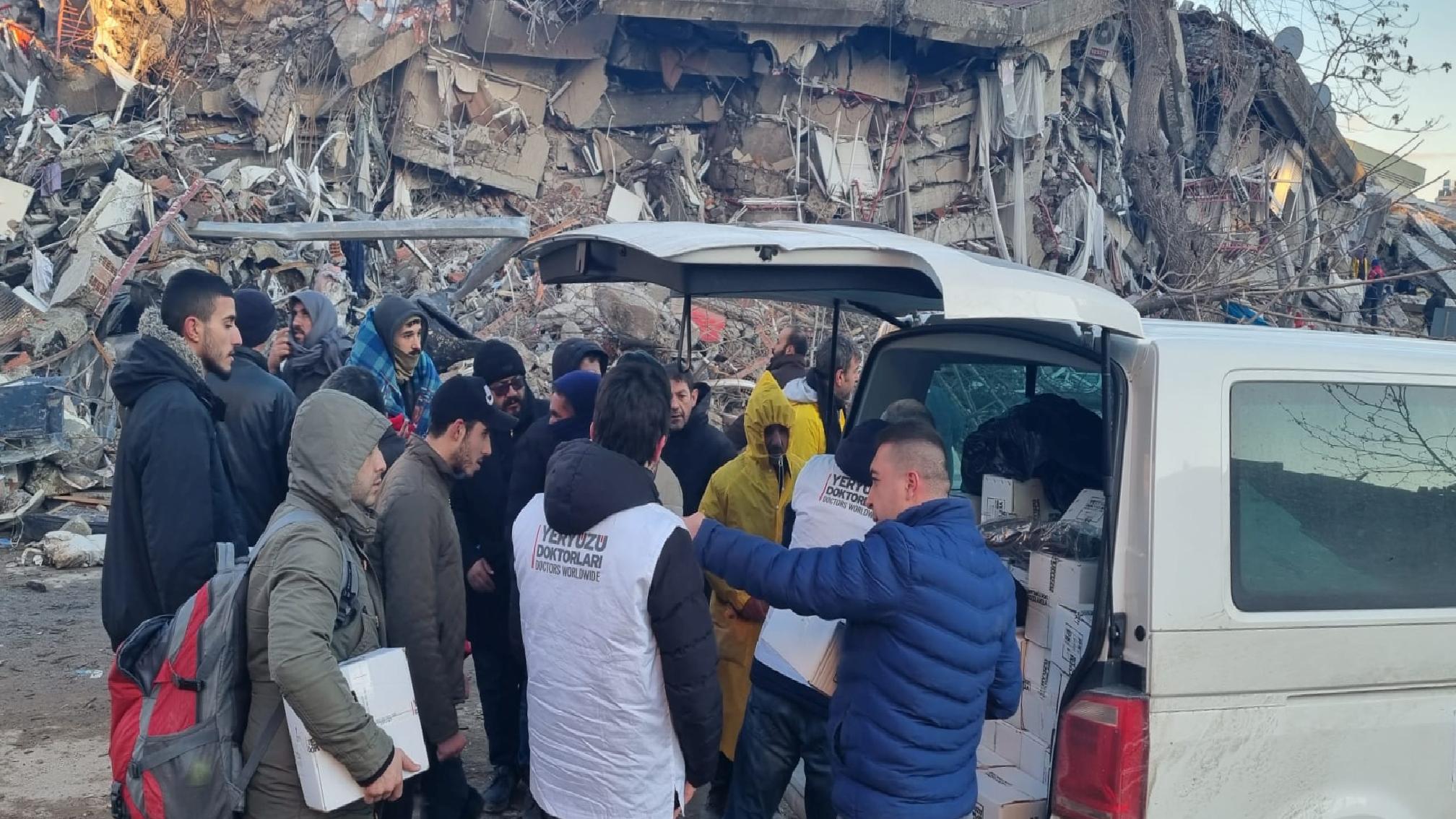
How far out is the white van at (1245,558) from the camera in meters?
2.59

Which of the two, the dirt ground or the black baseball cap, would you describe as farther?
the dirt ground

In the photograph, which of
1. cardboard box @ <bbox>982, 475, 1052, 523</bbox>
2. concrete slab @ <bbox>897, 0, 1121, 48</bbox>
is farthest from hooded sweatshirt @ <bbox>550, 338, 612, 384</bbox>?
concrete slab @ <bbox>897, 0, 1121, 48</bbox>

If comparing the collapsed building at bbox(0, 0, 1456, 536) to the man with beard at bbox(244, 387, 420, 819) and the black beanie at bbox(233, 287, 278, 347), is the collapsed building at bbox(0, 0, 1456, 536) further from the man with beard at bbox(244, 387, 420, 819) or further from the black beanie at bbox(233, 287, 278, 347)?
the man with beard at bbox(244, 387, 420, 819)

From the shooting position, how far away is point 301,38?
48.3 ft

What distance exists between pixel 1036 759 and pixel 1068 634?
0.39 m

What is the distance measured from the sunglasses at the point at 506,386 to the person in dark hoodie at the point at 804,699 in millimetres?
1926

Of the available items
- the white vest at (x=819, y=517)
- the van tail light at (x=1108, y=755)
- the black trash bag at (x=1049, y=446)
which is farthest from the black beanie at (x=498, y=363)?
the van tail light at (x=1108, y=755)

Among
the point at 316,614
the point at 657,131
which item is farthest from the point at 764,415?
the point at 657,131

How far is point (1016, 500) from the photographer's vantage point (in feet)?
11.4

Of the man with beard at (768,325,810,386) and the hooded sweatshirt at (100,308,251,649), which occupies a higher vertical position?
the man with beard at (768,325,810,386)

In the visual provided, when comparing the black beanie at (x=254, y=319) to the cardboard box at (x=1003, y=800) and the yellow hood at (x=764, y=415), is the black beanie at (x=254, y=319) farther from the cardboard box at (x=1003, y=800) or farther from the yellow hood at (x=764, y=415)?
the cardboard box at (x=1003, y=800)

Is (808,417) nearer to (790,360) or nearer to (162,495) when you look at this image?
(790,360)

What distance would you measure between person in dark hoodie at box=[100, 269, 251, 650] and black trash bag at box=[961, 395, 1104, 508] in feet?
7.91

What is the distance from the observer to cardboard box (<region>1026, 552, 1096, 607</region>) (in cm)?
284
